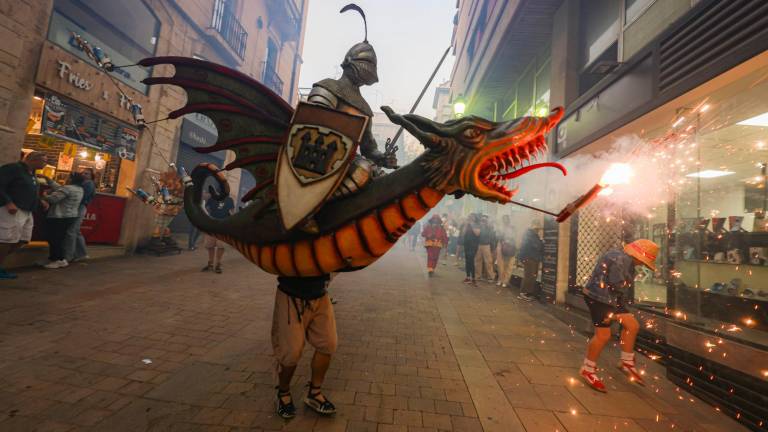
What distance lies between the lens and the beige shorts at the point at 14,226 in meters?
5.03

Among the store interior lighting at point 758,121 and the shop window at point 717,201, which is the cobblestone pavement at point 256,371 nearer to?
the shop window at point 717,201

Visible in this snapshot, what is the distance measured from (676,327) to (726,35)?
3.45 m

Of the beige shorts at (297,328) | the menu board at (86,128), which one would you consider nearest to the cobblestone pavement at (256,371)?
the beige shorts at (297,328)

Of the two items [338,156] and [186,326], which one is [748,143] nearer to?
[338,156]

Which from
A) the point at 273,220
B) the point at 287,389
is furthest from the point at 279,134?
the point at 287,389

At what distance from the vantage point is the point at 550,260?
6930mm

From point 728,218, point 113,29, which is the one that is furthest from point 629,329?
point 113,29

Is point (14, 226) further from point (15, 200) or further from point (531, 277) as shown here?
point (531, 277)

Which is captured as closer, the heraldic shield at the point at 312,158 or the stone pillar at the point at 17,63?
the heraldic shield at the point at 312,158

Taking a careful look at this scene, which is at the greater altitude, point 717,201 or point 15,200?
point 717,201

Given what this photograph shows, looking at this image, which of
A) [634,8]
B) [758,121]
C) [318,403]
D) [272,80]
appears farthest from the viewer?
[272,80]

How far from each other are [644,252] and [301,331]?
391 cm

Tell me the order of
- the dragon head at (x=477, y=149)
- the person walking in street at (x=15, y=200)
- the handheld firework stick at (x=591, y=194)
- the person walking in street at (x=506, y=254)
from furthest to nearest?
the person walking in street at (x=506, y=254)
the person walking in street at (x=15, y=200)
the handheld firework stick at (x=591, y=194)
the dragon head at (x=477, y=149)

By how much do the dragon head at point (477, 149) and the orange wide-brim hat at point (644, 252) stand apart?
9.48 feet
